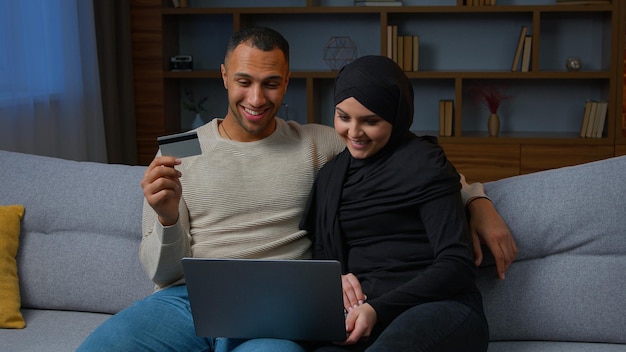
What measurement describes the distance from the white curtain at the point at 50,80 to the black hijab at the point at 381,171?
209 centimetres

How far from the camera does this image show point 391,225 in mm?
1909

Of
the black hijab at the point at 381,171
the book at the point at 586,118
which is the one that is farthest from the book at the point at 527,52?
the black hijab at the point at 381,171

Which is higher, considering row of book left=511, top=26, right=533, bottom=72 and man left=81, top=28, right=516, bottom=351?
row of book left=511, top=26, right=533, bottom=72

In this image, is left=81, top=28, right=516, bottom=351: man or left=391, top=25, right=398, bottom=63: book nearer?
left=81, top=28, right=516, bottom=351: man

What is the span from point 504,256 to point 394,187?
1.01 feet

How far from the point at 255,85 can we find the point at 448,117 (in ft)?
9.26

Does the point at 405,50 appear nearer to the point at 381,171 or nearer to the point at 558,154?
the point at 558,154

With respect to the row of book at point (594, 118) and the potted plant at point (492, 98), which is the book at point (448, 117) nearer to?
the potted plant at point (492, 98)

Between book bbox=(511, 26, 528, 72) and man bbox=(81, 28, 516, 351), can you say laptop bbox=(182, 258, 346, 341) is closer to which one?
man bbox=(81, 28, 516, 351)

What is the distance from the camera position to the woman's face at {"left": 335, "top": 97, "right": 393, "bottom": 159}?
1.91m

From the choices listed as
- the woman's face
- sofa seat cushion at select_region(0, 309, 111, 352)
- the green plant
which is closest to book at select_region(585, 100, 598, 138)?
the green plant

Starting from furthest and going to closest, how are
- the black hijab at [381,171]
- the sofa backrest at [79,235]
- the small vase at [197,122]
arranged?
the small vase at [197,122] → the sofa backrest at [79,235] → the black hijab at [381,171]

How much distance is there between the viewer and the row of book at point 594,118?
15.3 feet

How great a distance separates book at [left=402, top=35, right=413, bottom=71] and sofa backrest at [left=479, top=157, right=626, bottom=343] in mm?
2763
